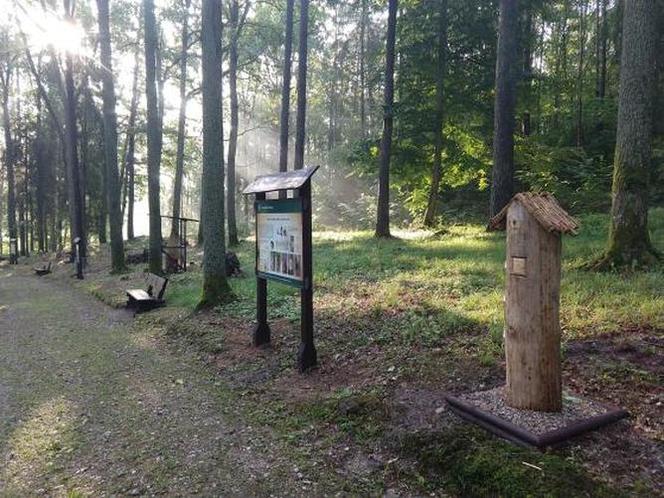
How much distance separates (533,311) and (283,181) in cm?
347

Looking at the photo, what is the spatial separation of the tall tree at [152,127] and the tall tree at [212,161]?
14.4 ft

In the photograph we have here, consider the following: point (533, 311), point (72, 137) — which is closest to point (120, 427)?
point (533, 311)

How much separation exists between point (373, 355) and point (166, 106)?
2313 cm

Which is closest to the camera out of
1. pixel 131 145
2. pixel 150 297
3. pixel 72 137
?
pixel 150 297

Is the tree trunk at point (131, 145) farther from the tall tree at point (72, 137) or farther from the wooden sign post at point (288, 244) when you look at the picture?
the wooden sign post at point (288, 244)

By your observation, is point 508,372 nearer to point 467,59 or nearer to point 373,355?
point 373,355

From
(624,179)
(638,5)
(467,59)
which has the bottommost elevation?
(624,179)

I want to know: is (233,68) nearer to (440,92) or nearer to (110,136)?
(110,136)

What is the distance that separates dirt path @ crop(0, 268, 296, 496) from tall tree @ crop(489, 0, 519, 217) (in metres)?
8.61

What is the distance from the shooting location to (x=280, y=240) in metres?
6.36

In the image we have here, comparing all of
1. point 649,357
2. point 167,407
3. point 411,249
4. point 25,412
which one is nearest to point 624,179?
point 649,357

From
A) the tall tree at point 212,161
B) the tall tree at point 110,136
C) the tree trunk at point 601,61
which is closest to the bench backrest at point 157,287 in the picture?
the tall tree at point 212,161

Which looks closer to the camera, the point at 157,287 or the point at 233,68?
the point at 157,287

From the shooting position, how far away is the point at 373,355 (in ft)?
18.8
